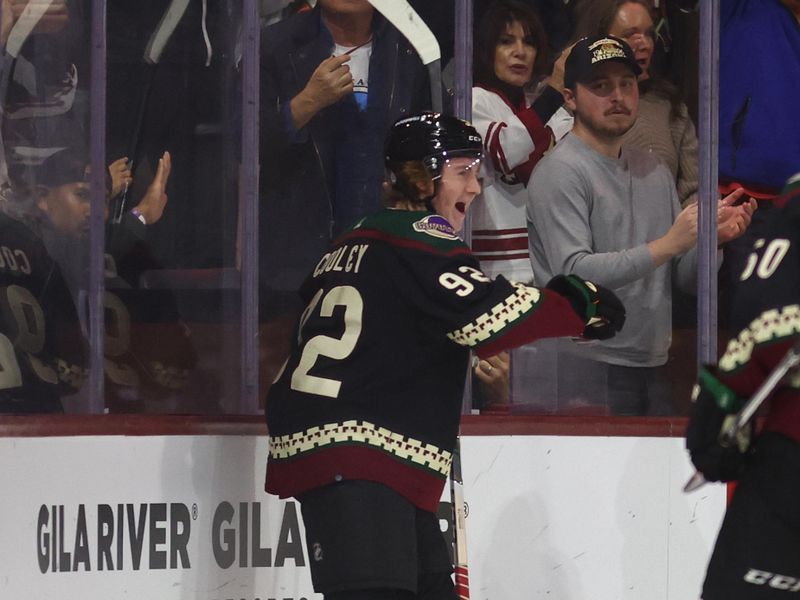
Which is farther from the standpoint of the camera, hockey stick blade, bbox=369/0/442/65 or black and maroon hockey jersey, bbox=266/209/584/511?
hockey stick blade, bbox=369/0/442/65

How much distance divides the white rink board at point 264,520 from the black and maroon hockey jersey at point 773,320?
1.32 m

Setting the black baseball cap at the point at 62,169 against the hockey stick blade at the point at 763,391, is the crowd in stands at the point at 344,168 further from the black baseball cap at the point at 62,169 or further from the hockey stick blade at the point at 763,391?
the hockey stick blade at the point at 763,391

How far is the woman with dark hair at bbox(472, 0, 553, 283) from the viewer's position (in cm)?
379

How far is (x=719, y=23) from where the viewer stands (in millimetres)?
3881

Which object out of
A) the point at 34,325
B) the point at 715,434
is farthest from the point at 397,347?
the point at 34,325

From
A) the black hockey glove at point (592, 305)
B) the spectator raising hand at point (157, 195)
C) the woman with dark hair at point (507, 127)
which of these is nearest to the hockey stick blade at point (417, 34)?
the woman with dark hair at point (507, 127)

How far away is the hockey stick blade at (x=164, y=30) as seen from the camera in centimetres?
354

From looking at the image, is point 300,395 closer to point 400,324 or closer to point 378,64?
point 400,324

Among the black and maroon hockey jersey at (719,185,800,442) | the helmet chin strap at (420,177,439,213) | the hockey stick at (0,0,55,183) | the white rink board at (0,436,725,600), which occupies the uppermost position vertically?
the hockey stick at (0,0,55,183)

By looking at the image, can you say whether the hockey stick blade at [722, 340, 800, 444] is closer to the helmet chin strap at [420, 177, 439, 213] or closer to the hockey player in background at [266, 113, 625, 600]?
the hockey player in background at [266, 113, 625, 600]

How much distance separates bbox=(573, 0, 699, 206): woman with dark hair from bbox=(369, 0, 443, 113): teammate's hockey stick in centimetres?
40

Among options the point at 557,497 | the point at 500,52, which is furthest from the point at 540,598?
the point at 500,52

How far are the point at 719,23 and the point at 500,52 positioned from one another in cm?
56

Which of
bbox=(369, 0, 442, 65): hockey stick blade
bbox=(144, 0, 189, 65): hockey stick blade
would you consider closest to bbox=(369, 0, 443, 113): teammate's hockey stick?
bbox=(369, 0, 442, 65): hockey stick blade
